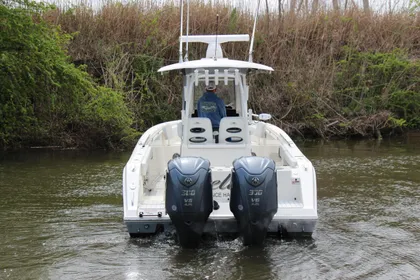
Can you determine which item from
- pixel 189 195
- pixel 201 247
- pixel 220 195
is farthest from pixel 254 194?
pixel 220 195

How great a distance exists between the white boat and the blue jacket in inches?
9.4

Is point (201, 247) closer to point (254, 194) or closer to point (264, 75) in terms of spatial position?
point (254, 194)

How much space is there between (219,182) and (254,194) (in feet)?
3.82

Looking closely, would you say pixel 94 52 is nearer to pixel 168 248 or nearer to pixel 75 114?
pixel 75 114

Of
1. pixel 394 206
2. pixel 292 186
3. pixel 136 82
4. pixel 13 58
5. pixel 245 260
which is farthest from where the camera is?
pixel 136 82

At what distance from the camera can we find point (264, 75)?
14.8 meters

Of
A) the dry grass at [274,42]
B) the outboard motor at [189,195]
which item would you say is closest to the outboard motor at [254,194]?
the outboard motor at [189,195]

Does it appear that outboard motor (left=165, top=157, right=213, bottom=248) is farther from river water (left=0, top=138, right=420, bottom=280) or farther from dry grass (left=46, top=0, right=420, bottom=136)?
dry grass (left=46, top=0, right=420, bottom=136)

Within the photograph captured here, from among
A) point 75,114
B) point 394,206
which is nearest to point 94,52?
point 75,114

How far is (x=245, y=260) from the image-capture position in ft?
15.9

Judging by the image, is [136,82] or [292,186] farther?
[136,82]

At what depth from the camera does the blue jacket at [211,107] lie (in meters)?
6.98

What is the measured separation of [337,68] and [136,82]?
554cm

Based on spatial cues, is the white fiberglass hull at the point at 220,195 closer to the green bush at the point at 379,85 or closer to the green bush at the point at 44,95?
the green bush at the point at 44,95
